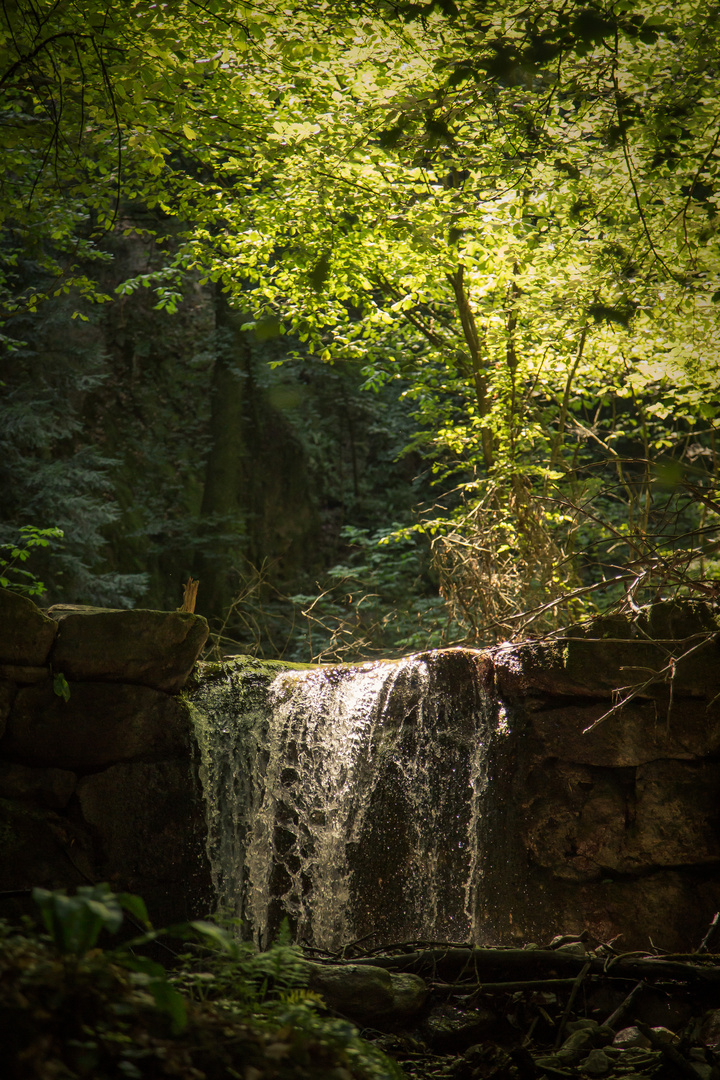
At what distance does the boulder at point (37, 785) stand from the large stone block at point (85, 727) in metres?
0.06

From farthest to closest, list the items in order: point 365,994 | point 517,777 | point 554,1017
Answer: point 517,777 < point 554,1017 < point 365,994

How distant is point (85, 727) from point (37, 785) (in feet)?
1.48

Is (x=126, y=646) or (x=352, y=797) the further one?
(x=352, y=797)

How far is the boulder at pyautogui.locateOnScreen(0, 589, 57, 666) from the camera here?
467 cm

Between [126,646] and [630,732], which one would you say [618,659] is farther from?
[126,646]

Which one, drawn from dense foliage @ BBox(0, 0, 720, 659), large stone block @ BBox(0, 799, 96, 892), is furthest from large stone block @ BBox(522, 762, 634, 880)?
large stone block @ BBox(0, 799, 96, 892)

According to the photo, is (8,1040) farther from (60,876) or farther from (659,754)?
(659,754)

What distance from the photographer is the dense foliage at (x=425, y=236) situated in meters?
4.22

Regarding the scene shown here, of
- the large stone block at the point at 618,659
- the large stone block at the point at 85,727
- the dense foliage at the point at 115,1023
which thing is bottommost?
the dense foliage at the point at 115,1023

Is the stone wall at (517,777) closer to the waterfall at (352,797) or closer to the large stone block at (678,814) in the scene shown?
the large stone block at (678,814)

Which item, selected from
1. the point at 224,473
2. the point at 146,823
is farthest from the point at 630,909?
the point at 224,473

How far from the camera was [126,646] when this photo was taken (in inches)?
191

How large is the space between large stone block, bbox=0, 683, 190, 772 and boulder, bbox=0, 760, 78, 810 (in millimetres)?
59

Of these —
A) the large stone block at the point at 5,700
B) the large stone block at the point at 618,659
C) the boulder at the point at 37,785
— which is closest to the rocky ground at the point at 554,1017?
the large stone block at the point at 618,659
